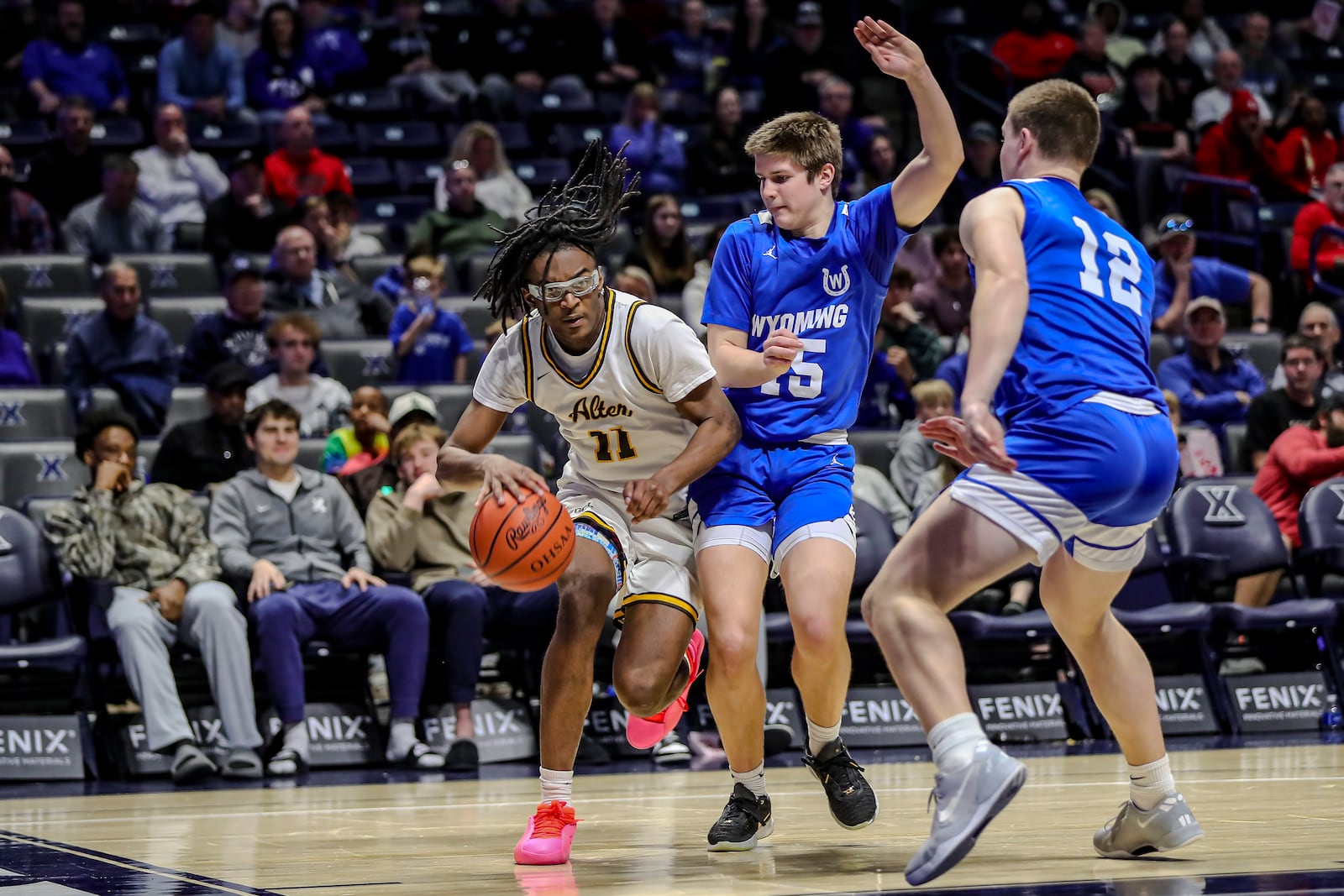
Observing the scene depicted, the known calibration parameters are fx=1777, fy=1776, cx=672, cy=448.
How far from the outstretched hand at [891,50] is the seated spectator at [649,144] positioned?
7.97 metres

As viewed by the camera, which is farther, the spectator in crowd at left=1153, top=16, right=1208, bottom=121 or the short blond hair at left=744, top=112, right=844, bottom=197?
the spectator in crowd at left=1153, top=16, right=1208, bottom=121

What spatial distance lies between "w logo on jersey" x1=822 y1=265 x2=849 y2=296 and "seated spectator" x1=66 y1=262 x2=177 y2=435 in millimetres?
5455

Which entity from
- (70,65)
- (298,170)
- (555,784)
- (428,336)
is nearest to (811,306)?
(555,784)

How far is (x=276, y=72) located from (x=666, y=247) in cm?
402

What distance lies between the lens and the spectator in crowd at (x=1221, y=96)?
1464cm

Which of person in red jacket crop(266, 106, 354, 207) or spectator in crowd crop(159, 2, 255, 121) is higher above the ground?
spectator in crowd crop(159, 2, 255, 121)

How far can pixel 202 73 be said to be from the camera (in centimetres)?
1297

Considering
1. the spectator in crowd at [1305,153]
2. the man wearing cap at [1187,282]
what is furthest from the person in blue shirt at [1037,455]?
the spectator in crowd at [1305,153]

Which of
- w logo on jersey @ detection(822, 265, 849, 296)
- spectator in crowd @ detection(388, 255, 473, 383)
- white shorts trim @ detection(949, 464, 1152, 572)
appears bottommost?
spectator in crowd @ detection(388, 255, 473, 383)

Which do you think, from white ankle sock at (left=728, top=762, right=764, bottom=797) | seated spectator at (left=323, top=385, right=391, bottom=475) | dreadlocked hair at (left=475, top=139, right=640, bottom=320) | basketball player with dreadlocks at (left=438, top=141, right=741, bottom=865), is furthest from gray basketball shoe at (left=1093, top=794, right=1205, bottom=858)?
seated spectator at (left=323, top=385, right=391, bottom=475)

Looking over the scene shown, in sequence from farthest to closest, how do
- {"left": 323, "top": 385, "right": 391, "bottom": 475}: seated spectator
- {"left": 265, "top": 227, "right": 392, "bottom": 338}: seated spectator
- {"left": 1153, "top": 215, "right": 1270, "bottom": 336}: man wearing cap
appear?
{"left": 1153, "top": 215, "right": 1270, "bottom": 336}: man wearing cap < {"left": 265, "top": 227, "right": 392, "bottom": 338}: seated spectator < {"left": 323, "top": 385, "right": 391, "bottom": 475}: seated spectator

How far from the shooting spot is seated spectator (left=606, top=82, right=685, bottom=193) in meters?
12.9

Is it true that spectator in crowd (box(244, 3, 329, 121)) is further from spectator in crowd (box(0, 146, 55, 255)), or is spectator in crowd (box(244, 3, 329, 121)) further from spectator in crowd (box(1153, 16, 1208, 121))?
spectator in crowd (box(1153, 16, 1208, 121))

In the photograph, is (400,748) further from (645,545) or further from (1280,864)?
(1280,864)
